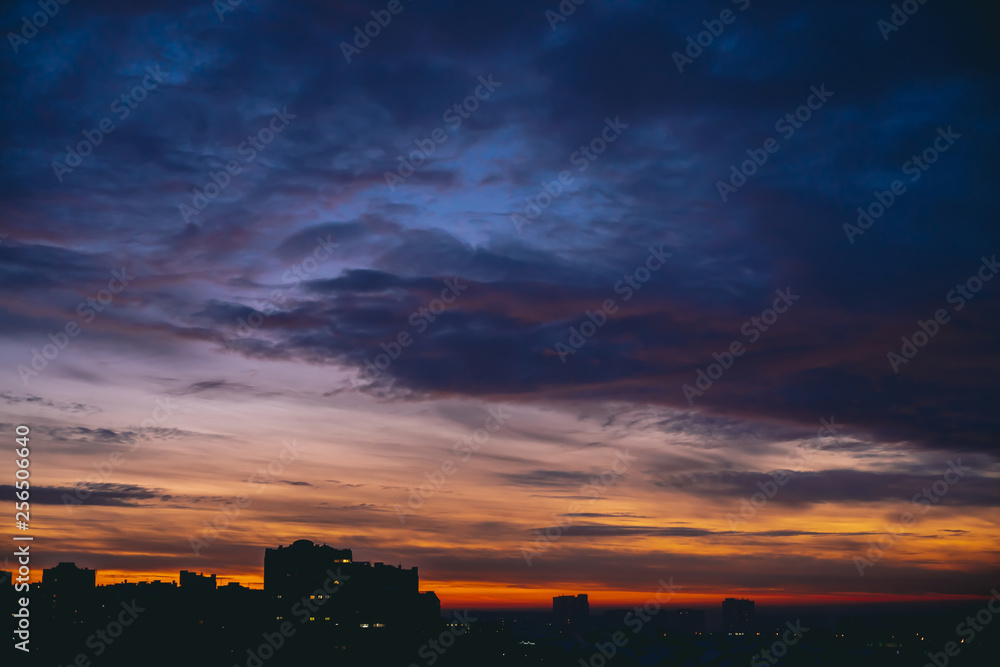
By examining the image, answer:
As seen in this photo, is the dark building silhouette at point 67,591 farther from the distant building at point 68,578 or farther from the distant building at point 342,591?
the distant building at point 342,591

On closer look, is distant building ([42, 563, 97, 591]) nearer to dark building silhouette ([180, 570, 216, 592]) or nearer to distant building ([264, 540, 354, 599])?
dark building silhouette ([180, 570, 216, 592])

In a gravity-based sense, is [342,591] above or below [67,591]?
below

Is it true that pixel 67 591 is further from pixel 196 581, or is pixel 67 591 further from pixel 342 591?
pixel 342 591

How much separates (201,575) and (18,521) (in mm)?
150467

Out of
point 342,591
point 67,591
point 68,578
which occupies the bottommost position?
point 342,591

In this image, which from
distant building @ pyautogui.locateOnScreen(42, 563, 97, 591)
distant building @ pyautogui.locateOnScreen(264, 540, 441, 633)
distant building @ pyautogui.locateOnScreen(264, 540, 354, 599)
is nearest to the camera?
distant building @ pyautogui.locateOnScreen(42, 563, 97, 591)

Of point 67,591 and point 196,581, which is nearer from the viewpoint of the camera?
point 67,591

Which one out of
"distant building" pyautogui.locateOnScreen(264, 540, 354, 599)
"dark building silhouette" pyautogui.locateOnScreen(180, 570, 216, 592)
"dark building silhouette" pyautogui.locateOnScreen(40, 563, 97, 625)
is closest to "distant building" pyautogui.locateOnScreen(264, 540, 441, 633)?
"distant building" pyautogui.locateOnScreen(264, 540, 354, 599)

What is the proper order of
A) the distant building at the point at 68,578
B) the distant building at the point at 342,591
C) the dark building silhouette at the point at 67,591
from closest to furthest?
1. the dark building silhouette at the point at 67,591
2. the distant building at the point at 68,578
3. the distant building at the point at 342,591

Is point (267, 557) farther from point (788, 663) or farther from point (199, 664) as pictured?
point (788, 663)

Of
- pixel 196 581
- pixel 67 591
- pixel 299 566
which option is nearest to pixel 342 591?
pixel 299 566

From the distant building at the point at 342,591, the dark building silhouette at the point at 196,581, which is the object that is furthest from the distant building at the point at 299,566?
the dark building silhouette at the point at 196,581

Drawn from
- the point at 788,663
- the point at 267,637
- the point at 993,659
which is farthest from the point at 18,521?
the point at 993,659

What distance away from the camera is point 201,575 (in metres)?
174
